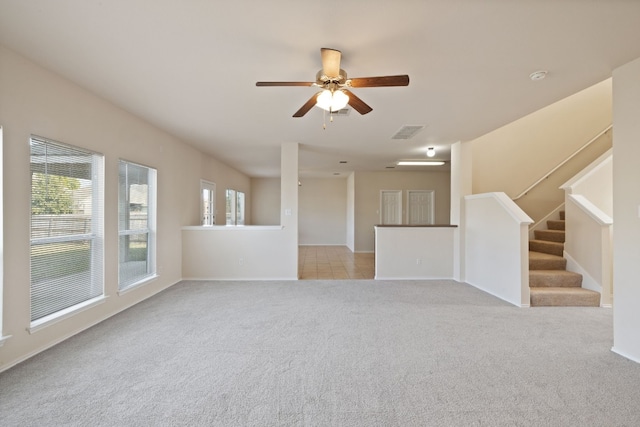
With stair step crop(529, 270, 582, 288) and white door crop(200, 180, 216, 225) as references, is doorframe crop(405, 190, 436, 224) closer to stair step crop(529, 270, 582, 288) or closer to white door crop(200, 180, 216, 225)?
stair step crop(529, 270, 582, 288)

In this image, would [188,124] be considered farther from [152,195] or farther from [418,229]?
[418,229]

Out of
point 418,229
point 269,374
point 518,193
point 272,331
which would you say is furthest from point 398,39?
point 518,193

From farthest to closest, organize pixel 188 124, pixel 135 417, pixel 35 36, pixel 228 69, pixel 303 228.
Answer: pixel 303 228 < pixel 188 124 < pixel 228 69 < pixel 35 36 < pixel 135 417

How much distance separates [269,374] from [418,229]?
13.3ft

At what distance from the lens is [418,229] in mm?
5438

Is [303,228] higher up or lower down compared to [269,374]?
higher up

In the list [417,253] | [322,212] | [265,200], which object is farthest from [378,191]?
[265,200]

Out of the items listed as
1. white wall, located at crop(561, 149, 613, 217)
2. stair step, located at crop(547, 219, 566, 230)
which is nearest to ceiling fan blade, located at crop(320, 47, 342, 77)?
white wall, located at crop(561, 149, 613, 217)

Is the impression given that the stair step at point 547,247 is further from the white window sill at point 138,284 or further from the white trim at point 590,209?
the white window sill at point 138,284

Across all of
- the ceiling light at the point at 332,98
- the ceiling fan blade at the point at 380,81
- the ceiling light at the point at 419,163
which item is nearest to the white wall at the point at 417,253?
the ceiling light at the point at 419,163

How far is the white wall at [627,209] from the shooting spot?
2.39 m

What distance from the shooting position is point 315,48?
2.22 meters

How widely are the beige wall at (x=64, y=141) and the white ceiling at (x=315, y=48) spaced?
0.19 meters

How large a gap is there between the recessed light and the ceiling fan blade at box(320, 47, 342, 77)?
1837 millimetres
